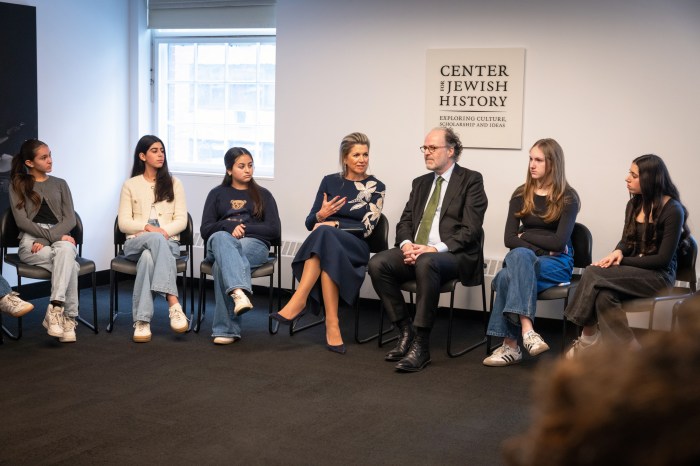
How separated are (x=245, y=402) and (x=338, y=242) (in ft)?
4.76

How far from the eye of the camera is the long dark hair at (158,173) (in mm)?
5559

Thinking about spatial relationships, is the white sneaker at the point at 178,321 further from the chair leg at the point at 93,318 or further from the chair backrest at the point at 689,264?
the chair backrest at the point at 689,264

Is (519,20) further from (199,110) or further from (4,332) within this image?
(4,332)

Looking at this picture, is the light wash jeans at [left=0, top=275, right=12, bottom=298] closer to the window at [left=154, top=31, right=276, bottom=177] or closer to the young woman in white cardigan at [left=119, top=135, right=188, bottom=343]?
the young woman in white cardigan at [left=119, top=135, right=188, bottom=343]

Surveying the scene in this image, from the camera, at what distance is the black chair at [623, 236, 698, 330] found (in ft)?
14.4

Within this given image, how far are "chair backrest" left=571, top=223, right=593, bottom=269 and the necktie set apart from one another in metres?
0.85

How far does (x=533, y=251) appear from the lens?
4863 mm

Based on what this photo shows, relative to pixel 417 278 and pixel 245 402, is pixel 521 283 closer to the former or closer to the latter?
pixel 417 278

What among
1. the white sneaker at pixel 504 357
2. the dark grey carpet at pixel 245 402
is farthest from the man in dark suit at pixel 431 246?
the white sneaker at pixel 504 357

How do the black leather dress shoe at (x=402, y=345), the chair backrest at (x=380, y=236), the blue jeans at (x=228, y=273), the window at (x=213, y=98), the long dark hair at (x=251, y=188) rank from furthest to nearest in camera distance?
1. the window at (x=213, y=98)
2. the long dark hair at (x=251, y=188)
3. the chair backrest at (x=380, y=236)
4. the blue jeans at (x=228, y=273)
5. the black leather dress shoe at (x=402, y=345)

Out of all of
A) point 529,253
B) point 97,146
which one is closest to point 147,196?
point 97,146

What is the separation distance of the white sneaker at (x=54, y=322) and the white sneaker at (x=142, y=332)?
1.41 ft

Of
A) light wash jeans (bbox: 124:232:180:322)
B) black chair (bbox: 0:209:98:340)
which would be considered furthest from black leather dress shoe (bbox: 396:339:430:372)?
black chair (bbox: 0:209:98:340)

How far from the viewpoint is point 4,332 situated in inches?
204
